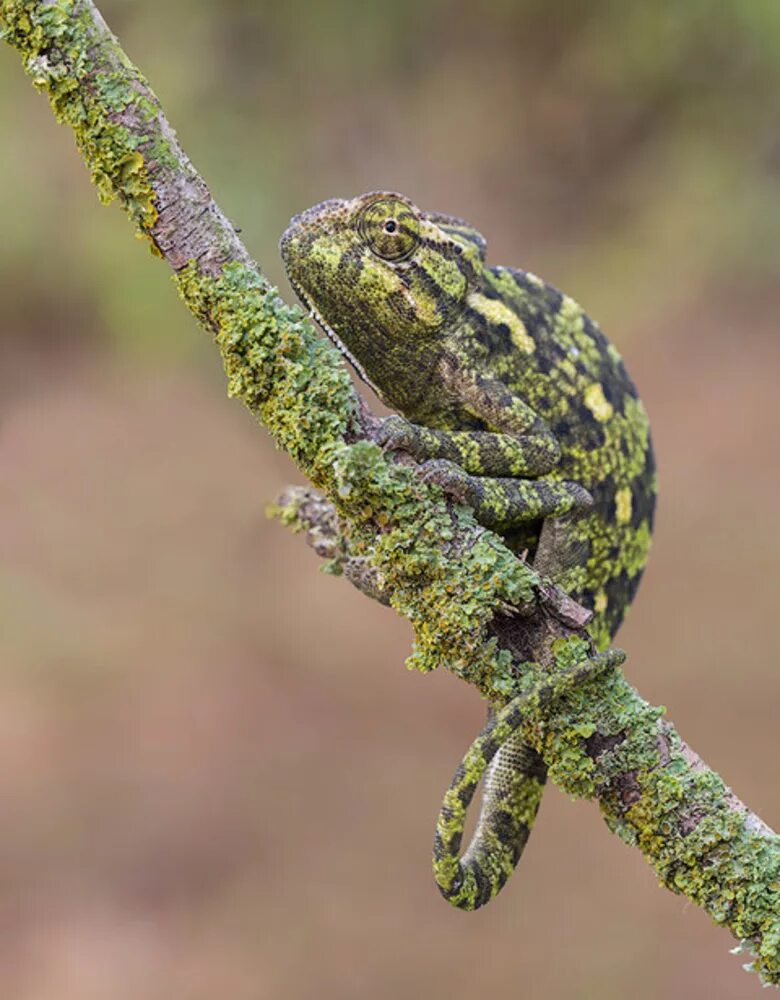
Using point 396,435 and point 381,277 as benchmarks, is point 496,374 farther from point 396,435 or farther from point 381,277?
point 396,435

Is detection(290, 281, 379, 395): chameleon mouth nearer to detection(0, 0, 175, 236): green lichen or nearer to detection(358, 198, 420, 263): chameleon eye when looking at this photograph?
detection(358, 198, 420, 263): chameleon eye

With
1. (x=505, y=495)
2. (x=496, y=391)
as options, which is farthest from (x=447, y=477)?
(x=496, y=391)

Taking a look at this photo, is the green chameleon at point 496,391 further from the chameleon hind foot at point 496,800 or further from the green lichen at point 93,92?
the green lichen at point 93,92

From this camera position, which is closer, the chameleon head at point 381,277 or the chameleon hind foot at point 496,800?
the chameleon hind foot at point 496,800

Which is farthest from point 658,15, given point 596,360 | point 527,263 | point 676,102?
point 596,360

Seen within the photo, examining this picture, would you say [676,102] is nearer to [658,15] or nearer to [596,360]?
[658,15]

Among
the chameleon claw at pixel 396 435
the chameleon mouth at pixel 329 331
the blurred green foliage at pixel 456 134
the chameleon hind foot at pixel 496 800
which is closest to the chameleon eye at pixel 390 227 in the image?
the chameleon mouth at pixel 329 331

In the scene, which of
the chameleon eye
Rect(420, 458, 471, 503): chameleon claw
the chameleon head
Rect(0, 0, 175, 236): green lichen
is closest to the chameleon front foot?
Rect(420, 458, 471, 503): chameleon claw
